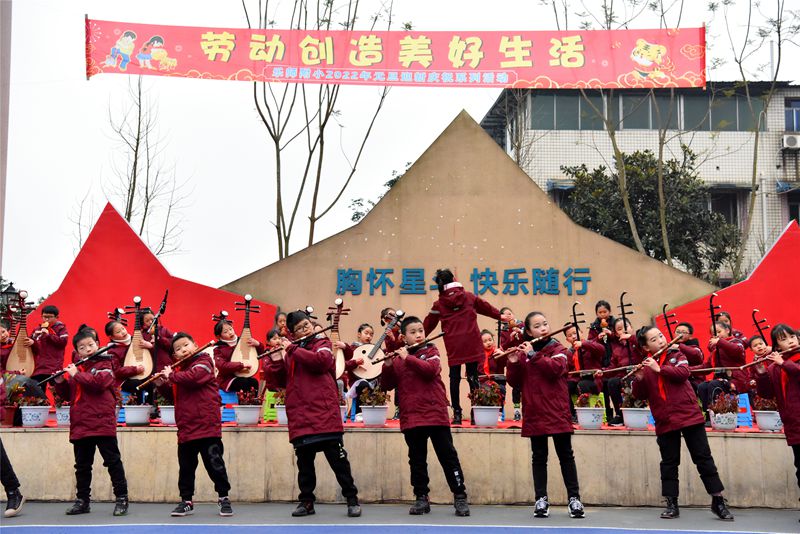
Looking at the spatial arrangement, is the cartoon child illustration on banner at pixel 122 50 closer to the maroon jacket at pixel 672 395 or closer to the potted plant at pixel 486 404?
the potted plant at pixel 486 404

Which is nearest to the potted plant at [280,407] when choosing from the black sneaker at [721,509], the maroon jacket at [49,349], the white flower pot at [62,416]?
the white flower pot at [62,416]

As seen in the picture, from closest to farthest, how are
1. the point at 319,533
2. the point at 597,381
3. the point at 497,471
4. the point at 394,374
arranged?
the point at 319,533 < the point at 394,374 < the point at 497,471 < the point at 597,381

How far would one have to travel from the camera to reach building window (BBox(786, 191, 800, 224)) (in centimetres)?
2798

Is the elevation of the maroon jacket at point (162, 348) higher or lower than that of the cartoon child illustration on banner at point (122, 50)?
lower

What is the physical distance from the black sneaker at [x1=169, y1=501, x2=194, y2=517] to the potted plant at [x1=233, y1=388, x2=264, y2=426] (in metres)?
1.59

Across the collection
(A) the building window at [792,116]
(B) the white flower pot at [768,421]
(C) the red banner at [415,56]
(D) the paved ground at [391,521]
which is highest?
(A) the building window at [792,116]

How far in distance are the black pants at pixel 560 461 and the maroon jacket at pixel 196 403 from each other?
2918 mm

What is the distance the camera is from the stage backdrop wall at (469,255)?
48.2 ft

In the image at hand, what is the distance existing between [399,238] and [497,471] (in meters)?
5.84

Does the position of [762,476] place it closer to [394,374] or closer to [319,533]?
[394,374]

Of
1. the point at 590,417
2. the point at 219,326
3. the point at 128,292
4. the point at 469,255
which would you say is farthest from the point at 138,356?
the point at 469,255

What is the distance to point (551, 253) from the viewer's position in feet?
48.8

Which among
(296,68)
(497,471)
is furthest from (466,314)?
(296,68)

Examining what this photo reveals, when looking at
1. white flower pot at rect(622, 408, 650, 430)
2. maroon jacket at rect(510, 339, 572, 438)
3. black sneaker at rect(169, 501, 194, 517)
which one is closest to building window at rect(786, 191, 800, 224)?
white flower pot at rect(622, 408, 650, 430)
